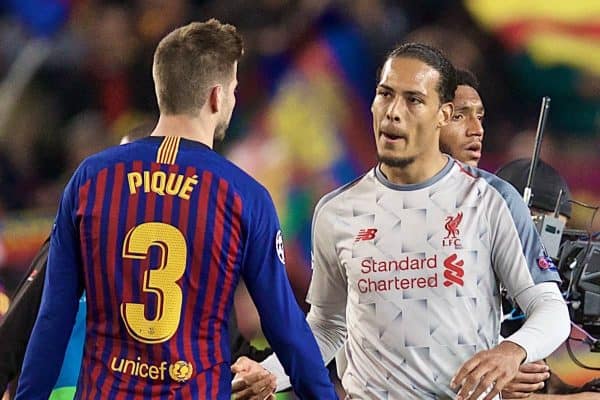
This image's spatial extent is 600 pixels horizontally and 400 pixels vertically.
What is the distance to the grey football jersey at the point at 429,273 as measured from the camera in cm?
257

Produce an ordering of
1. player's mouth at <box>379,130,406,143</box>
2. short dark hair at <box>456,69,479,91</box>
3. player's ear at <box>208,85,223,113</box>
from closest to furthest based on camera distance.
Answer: player's ear at <box>208,85,223,113</box> < player's mouth at <box>379,130,406,143</box> < short dark hair at <box>456,69,479,91</box>

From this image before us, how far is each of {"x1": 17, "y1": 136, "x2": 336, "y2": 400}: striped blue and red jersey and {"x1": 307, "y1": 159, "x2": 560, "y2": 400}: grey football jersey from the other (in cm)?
36

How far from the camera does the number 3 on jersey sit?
2.19 metres

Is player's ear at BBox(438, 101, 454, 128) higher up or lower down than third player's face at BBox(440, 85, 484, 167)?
higher up

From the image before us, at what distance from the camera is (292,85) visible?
4.82 m

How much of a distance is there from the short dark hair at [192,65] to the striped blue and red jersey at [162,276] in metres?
0.09

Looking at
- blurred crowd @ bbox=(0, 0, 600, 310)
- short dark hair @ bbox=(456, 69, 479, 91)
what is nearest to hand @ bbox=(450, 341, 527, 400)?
short dark hair @ bbox=(456, 69, 479, 91)

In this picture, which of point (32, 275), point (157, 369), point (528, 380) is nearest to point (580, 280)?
point (528, 380)

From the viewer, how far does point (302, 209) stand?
475 centimetres

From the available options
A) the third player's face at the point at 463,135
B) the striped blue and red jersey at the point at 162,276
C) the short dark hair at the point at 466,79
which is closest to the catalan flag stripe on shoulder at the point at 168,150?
the striped blue and red jersey at the point at 162,276

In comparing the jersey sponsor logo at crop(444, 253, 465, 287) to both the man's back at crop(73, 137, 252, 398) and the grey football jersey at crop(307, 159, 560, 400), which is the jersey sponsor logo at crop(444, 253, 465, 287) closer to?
the grey football jersey at crop(307, 159, 560, 400)

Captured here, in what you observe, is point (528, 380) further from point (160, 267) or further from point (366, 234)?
point (160, 267)

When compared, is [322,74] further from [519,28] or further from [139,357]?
[139,357]

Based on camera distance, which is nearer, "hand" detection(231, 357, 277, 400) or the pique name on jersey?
the pique name on jersey
